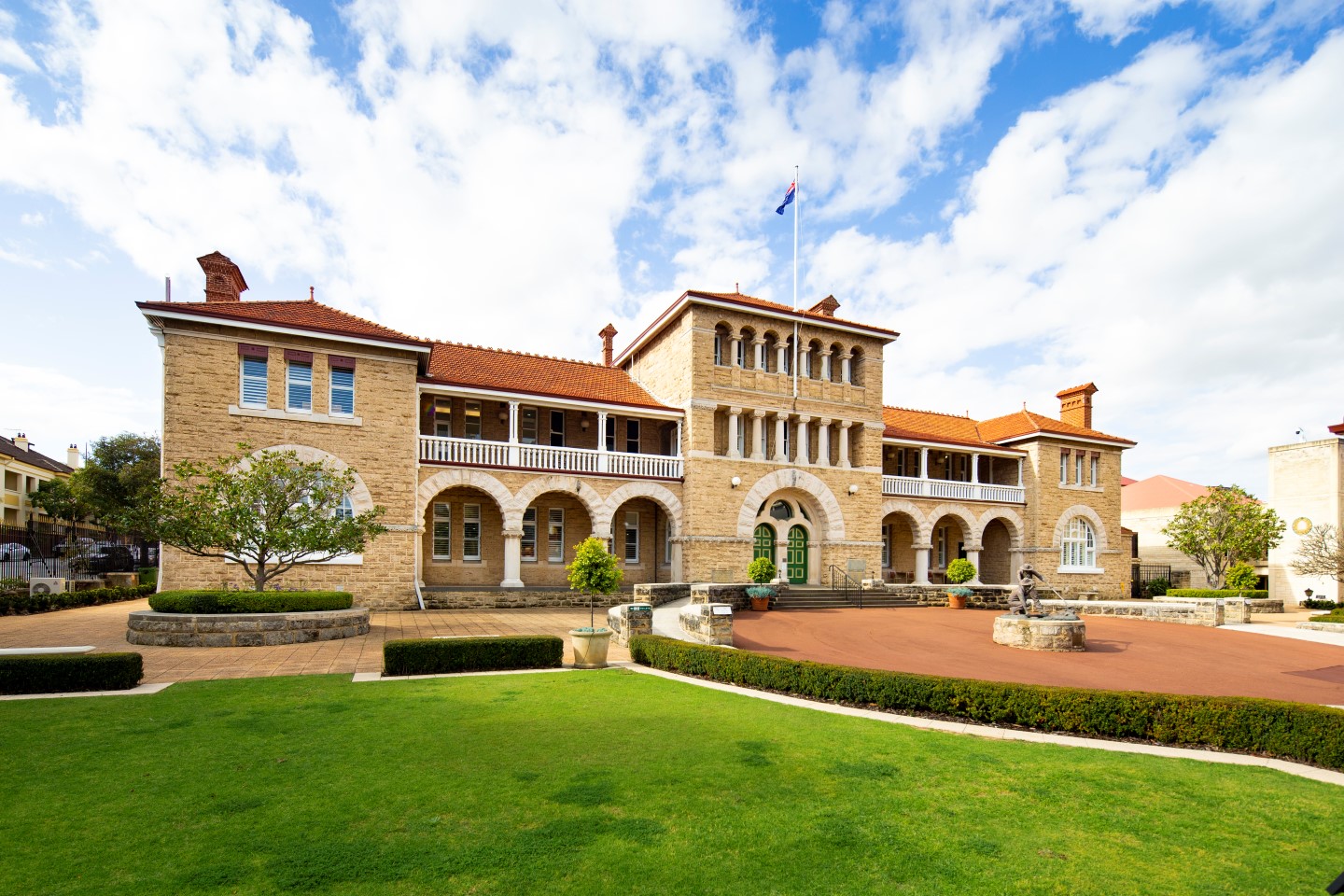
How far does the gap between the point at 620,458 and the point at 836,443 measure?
9.66m

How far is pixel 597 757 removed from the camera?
6.77 m

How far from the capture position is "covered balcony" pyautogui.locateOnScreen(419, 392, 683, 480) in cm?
2281

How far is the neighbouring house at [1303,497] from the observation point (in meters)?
32.6

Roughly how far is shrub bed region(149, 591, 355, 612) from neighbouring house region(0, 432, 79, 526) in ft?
141

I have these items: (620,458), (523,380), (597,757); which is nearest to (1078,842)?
(597,757)

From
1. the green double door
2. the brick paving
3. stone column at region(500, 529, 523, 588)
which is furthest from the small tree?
the green double door

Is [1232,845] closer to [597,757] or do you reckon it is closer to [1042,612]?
[597,757]

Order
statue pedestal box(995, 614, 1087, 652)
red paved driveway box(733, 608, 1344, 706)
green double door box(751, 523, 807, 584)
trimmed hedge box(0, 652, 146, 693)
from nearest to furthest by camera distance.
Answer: trimmed hedge box(0, 652, 146, 693) → red paved driveway box(733, 608, 1344, 706) → statue pedestal box(995, 614, 1087, 652) → green double door box(751, 523, 807, 584)

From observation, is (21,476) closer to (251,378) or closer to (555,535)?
(251,378)

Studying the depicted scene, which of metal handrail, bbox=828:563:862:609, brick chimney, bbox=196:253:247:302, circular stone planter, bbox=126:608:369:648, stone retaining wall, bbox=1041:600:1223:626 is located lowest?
stone retaining wall, bbox=1041:600:1223:626

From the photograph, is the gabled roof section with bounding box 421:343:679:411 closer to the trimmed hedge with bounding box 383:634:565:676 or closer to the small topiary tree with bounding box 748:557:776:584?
the small topiary tree with bounding box 748:557:776:584

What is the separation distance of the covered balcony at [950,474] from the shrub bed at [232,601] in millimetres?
22620

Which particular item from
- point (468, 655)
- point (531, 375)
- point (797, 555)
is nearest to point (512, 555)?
point (531, 375)

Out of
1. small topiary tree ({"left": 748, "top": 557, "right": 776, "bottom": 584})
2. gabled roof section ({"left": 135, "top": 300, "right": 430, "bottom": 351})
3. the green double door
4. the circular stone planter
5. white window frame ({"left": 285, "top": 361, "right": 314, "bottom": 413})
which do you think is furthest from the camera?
the green double door
